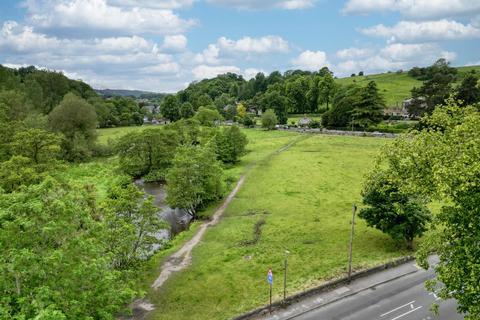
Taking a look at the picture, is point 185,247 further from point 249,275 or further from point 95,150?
point 95,150

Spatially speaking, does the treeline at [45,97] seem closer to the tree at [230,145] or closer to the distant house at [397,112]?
the tree at [230,145]

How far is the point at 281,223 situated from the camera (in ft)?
150

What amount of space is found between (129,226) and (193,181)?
2167 centimetres

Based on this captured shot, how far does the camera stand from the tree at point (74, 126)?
83.9m

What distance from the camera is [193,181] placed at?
51.7 meters

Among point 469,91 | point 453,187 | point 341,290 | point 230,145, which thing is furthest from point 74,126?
point 469,91

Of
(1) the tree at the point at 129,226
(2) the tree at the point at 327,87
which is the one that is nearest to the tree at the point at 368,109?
(2) the tree at the point at 327,87

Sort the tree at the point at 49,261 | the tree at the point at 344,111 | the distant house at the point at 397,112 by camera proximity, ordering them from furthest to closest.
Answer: the distant house at the point at 397,112
the tree at the point at 344,111
the tree at the point at 49,261

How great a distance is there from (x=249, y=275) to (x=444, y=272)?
56.4 feet

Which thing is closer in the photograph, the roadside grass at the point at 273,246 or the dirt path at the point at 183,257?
the roadside grass at the point at 273,246

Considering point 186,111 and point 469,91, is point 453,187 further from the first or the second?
point 186,111

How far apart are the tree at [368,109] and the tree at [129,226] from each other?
8729cm

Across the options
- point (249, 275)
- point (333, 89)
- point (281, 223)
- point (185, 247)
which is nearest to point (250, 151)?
point (281, 223)

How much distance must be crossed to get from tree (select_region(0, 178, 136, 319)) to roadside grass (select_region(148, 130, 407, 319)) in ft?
31.5
